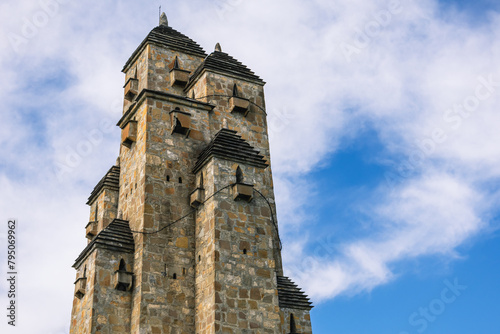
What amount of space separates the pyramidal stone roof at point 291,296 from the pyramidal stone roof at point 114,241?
4.33 metres

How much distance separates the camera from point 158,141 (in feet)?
58.5

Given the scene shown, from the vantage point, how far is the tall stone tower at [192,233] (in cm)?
1555

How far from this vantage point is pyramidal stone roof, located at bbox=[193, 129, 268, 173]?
1712 centimetres

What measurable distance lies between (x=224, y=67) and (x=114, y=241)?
7039 millimetres

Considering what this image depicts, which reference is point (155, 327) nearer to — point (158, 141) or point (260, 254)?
point (260, 254)

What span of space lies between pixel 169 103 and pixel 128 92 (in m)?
3.10

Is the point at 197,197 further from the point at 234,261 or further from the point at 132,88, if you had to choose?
the point at 132,88

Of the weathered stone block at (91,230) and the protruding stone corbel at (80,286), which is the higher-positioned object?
the weathered stone block at (91,230)

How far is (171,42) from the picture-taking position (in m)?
21.4

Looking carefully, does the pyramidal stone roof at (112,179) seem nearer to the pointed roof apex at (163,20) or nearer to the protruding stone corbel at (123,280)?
the protruding stone corbel at (123,280)

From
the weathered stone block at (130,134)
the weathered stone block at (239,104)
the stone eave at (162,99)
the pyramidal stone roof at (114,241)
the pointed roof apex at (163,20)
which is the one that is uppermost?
the pointed roof apex at (163,20)

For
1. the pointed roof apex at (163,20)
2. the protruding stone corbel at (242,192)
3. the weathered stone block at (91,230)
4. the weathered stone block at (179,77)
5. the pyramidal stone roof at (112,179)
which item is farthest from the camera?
the pointed roof apex at (163,20)

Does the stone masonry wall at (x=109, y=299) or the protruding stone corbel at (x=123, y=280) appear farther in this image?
the protruding stone corbel at (x=123, y=280)

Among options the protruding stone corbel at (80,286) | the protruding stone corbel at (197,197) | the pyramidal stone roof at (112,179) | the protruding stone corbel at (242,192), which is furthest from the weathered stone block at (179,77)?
the protruding stone corbel at (80,286)
